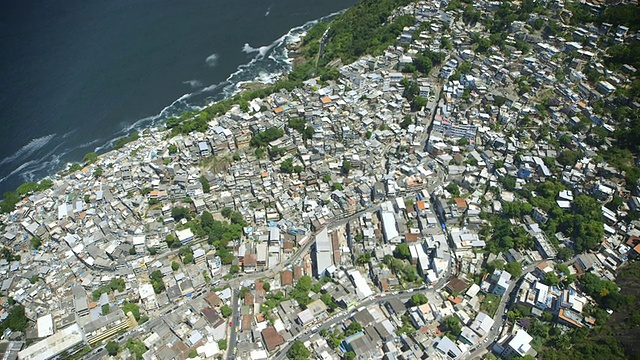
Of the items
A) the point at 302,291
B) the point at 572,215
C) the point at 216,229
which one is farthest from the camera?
the point at 216,229

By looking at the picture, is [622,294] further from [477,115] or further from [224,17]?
[224,17]

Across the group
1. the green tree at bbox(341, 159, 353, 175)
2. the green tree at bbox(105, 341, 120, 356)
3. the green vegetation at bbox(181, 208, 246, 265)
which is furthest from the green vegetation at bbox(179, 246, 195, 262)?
the green tree at bbox(341, 159, 353, 175)

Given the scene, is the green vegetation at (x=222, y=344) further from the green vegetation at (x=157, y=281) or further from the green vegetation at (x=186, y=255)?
the green vegetation at (x=186, y=255)

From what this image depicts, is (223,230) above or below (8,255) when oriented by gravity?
below

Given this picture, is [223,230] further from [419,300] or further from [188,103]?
[188,103]

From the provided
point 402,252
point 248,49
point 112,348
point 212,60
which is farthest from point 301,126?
point 112,348

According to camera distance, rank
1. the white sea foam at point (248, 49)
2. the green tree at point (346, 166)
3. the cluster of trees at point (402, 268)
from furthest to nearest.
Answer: the white sea foam at point (248, 49) → the green tree at point (346, 166) → the cluster of trees at point (402, 268)

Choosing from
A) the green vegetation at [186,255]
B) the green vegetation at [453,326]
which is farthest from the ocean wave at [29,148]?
the green vegetation at [453,326]
